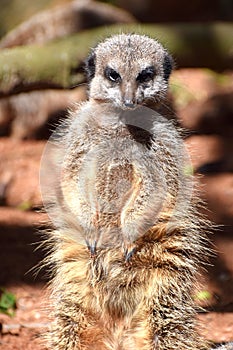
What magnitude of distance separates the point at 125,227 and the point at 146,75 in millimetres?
659

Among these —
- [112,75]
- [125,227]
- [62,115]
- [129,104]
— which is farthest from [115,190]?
[62,115]

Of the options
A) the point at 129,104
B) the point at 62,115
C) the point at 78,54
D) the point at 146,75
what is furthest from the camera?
the point at 62,115

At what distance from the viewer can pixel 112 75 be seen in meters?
3.16

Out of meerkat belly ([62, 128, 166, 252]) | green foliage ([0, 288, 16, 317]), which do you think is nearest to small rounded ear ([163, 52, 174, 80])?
meerkat belly ([62, 128, 166, 252])

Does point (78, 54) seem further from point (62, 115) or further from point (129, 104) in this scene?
point (129, 104)

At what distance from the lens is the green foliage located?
400 cm

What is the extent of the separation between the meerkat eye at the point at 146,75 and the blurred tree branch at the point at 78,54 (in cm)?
159

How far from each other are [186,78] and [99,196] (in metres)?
4.82

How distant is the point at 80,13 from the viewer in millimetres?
7145

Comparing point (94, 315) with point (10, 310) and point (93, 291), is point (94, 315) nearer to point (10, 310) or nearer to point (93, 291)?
point (93, 291)

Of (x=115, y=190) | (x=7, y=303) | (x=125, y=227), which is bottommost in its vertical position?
(x=7, y=303)

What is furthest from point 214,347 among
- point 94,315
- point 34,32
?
point 34,32

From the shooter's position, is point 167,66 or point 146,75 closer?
point 146,75

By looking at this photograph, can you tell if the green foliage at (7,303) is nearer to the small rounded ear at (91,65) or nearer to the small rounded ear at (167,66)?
the small rounded ear at (91,65)
